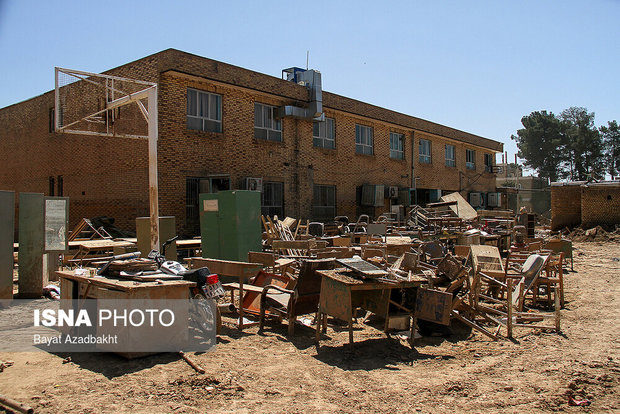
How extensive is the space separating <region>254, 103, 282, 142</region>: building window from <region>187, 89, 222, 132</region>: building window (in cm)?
184

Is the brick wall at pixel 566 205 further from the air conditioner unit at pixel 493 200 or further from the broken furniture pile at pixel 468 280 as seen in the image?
the broken furniture pile at pixel 468 280

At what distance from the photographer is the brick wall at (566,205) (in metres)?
27.3

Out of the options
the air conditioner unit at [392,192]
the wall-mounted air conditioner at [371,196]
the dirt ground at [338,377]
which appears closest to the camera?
the dirt ground at [338,377]

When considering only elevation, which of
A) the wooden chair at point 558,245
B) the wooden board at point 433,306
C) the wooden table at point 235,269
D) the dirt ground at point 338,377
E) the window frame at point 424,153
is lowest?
the dirt ground at point 338,377

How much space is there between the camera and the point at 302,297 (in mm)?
6277

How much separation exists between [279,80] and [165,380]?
15.1 metres

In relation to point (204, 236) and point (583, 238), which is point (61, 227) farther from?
point (583, 238)

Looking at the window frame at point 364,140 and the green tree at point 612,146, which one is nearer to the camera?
the window frame at point 364,140

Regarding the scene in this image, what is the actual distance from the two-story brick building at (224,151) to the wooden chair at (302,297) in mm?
8520

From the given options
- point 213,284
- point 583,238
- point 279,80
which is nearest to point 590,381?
point 213,284

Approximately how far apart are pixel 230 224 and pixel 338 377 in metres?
6.05

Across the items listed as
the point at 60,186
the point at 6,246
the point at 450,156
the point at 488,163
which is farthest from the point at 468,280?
the point at 488,163

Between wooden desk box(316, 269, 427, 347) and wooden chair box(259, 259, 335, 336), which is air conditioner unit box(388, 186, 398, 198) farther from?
wooden desk box(316, 269, 427, 347)

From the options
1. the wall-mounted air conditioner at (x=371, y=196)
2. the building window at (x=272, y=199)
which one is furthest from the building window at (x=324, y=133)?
the building window at (x=272, y=199)
